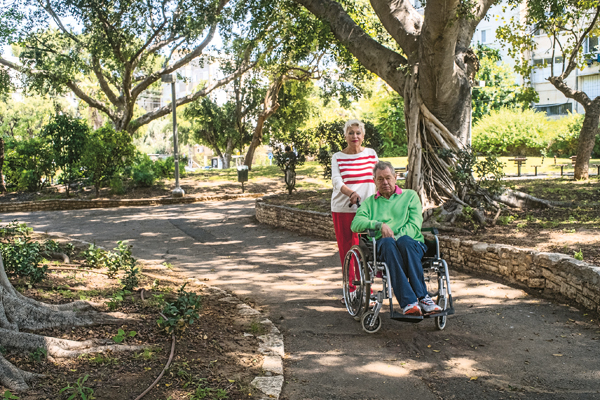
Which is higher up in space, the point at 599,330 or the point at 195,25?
the point at 195,25

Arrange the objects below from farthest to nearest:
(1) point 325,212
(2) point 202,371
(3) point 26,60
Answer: (3) point 26,60 < (1) point 325,212 < (2) point 202,371

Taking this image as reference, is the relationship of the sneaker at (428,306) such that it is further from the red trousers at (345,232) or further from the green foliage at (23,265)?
the green foliage at (23,265)

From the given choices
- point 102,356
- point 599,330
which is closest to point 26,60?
point 102,356

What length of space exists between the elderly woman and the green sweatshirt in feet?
1.43

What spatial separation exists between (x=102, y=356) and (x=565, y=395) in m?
3.18

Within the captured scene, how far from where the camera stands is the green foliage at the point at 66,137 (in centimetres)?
1892

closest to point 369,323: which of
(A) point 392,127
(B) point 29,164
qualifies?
(B) point 29,164

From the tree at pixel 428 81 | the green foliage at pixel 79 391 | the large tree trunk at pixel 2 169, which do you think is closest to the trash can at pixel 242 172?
the large tree trunk at pixel 2 169

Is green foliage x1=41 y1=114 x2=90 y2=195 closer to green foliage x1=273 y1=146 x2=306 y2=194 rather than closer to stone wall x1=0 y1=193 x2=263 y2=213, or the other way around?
stone wall x1=0 y1=193 x2=263 y2=213

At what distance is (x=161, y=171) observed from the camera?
22594 mm

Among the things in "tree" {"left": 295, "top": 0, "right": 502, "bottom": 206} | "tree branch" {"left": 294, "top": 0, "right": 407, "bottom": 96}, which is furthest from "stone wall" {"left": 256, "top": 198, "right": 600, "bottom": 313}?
"tree branch" {"left": 294, "top": 0, "right": 407, "bottom": 96}

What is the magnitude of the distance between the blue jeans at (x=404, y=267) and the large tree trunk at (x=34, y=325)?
2204 millimetres

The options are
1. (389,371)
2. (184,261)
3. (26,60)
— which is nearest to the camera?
(389,371)

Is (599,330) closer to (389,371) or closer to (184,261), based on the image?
(389,371)
